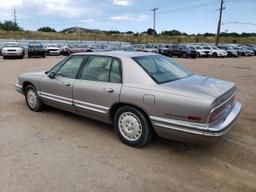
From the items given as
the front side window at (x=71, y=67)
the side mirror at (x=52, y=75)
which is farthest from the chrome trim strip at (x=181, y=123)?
the side mirror at (x=52, y=75)

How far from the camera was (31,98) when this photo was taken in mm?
6031

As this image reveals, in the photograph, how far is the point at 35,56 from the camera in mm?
25984

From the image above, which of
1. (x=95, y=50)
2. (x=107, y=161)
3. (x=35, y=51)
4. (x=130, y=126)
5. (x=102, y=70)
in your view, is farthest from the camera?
(x=95, y=50)

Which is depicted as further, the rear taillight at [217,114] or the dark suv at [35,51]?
the dark suv at [35,51]

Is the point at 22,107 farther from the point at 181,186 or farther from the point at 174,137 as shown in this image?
the point at 181,186

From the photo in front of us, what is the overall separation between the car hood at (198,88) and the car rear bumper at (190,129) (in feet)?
1.30

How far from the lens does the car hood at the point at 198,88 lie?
3486mm

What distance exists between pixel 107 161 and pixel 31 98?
3.22 m

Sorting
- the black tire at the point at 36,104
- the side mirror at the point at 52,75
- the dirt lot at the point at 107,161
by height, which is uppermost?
the side mirror at the point at 52,75

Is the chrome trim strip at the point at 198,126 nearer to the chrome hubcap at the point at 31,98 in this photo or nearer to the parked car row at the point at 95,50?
the chrome hubcap at the point at 31,98

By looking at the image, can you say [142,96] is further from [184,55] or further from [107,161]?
[184,55]

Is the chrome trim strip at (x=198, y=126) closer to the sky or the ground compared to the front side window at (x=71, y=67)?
closer to the ground

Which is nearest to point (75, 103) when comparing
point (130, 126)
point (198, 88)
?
point (130, 126)

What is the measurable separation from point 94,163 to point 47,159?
2.34 ft
